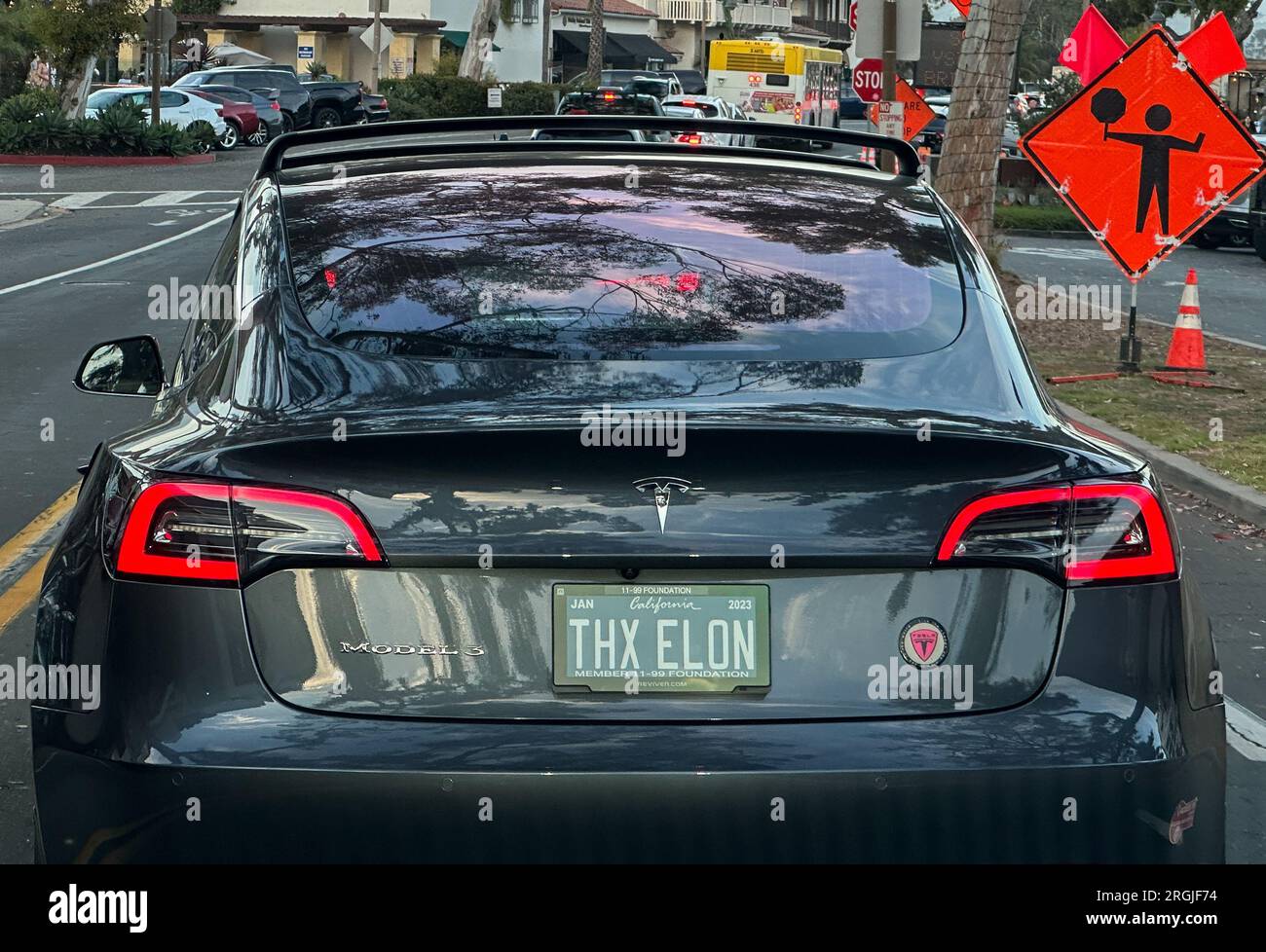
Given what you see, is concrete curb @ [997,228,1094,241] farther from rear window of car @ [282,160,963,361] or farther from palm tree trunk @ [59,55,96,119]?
rear window of car @ [282,160,963,361]

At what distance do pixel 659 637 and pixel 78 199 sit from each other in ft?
100

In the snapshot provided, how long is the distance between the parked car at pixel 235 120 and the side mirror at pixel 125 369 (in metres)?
42.0

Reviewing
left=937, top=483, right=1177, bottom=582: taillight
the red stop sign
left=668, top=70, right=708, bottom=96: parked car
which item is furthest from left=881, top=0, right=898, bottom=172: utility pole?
left=668, top=70, right=708, bottom=96: parked car

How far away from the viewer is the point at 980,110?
17.0 meters

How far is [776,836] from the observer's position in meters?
2.91

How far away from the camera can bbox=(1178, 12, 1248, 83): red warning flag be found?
15531 mm

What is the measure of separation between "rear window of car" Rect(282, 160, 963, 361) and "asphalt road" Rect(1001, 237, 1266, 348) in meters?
13.4

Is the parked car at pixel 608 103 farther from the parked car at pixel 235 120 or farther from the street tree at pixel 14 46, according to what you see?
the street tree at pixel 14 46

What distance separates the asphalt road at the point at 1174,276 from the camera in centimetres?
1872

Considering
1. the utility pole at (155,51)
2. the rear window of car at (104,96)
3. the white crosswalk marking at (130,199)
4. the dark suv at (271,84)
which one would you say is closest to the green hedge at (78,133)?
the utility pole at (155,51)

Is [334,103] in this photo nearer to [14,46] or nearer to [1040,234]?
[14,46]

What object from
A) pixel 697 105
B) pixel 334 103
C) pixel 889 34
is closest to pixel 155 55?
pixel 697 105

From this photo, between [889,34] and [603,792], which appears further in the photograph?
[889,34]
